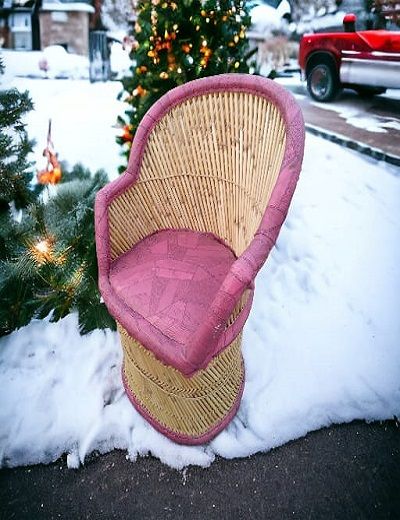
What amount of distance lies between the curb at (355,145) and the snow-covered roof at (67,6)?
199 cm

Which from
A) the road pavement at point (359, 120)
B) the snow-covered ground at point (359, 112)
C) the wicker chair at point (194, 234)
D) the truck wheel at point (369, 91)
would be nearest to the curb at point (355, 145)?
the road pavement at point (359, 120)

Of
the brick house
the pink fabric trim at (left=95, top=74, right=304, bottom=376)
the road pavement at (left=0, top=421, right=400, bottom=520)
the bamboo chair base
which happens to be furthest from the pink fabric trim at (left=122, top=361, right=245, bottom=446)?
the brick house

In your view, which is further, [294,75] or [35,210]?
[294,75]

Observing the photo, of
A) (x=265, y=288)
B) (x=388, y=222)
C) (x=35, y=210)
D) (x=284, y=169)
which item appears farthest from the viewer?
(x=388, y=222)

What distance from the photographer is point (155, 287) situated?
1.43 metres

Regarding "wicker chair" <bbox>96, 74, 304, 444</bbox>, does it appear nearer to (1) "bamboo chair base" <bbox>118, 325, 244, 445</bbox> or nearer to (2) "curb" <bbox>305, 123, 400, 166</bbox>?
(1) "bamboo chair base" <bbox>118, 325, 244, 445</bbox>

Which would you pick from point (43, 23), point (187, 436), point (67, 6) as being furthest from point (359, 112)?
point (43, 23)

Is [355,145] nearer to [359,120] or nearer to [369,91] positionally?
[359,120]

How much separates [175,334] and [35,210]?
39.1 inches

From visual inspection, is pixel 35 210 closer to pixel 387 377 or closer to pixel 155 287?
pixel 155 287

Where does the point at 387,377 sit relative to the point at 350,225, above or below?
below

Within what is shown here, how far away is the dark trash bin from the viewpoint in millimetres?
3125

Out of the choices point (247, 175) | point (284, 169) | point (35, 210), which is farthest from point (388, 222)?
point (35, 210)

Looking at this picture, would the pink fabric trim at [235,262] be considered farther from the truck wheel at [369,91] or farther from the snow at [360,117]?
the snow at [360,117]
